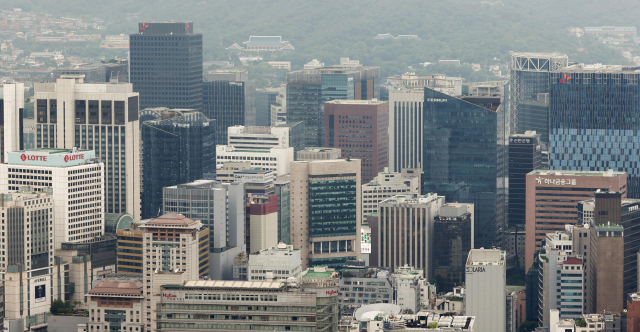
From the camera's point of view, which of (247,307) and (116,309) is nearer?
(247,307)

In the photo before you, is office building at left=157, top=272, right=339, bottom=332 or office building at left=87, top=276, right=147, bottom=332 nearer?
office building at left=157, top=272, right=339, bottom=332

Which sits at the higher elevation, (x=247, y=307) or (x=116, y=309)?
(x=247, y=307)

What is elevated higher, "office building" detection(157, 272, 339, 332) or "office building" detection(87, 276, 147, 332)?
"office building" detection(157, 272, 339, 332)

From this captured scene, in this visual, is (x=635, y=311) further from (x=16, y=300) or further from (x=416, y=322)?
(x=16, y=300)

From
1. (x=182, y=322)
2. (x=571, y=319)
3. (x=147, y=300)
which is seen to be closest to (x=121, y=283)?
(x=147, y=300)
